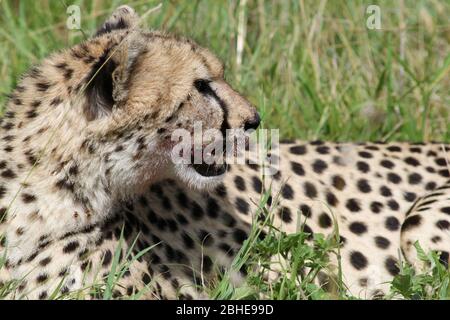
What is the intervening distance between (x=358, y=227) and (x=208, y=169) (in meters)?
0.88

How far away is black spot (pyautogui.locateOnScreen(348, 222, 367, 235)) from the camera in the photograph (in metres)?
3.95

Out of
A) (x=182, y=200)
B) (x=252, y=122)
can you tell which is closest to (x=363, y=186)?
(x=182, y=200)

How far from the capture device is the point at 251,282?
10.6ft

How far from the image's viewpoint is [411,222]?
3895mm

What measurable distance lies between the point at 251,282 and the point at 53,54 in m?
0.96

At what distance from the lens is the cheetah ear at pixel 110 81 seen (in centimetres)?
309

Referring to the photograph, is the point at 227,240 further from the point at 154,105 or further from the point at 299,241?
the point at 154,105

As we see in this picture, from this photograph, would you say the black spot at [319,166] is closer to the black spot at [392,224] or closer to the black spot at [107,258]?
the black spot at [392,224]

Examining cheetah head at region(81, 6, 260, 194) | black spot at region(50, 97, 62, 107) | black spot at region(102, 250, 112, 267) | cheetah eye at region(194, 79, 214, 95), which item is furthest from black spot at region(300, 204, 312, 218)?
black spot at region(50, 97, 62, 107)

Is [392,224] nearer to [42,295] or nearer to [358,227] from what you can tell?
[358,227]

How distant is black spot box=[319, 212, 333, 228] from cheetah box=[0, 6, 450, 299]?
0.18m

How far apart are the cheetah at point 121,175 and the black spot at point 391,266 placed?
0.08m
